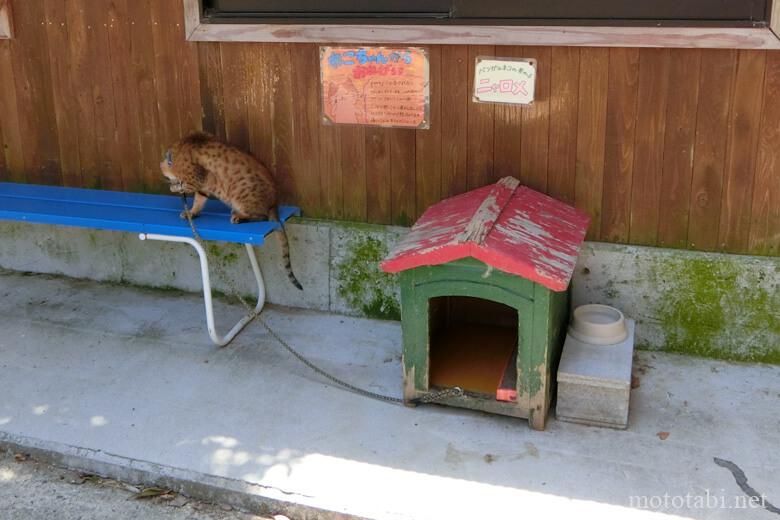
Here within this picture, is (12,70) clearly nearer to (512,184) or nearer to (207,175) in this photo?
(207,175)

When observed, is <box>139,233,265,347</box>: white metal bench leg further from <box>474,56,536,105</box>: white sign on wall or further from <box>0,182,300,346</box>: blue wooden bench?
<box>474,56,536,105</box>: white sign on wall

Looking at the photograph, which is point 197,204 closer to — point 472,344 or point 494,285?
point 472,344

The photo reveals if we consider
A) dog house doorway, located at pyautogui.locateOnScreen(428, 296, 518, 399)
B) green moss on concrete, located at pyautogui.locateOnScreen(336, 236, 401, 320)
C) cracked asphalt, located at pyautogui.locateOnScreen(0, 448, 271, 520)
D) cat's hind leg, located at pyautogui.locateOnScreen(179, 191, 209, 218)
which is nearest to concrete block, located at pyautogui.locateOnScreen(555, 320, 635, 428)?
dog house doorway, located at pyautogui.locateOnScreen(428, 296, 518, 399)

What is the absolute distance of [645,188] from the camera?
464 cm

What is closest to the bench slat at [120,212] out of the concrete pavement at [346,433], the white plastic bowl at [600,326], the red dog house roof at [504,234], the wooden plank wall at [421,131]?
the wooden plank wall at [421,131]

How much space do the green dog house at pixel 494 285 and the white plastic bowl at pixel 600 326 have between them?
9 centimetres

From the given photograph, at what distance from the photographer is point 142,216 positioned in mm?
5078

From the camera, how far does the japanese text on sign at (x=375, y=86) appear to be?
4.86 meters

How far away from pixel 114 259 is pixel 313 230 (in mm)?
1551

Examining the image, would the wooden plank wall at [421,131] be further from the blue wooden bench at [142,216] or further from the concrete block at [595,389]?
the concrete block at [595,389]

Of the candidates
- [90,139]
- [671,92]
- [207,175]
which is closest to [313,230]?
[207,175]

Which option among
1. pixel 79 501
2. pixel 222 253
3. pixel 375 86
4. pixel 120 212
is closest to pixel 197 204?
pixel 120 212

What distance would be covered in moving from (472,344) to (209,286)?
153 centimetres

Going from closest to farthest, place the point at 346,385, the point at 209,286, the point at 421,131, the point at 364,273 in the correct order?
the point at 346,385, the point at 209,286, the point at 421,131, the point at 364,273
